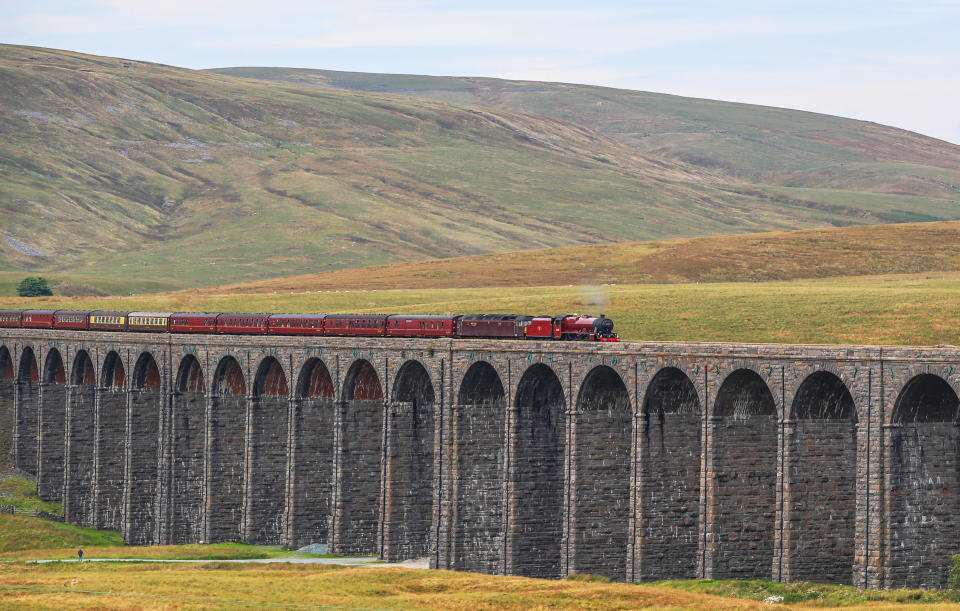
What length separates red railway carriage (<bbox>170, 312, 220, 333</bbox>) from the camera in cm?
8912

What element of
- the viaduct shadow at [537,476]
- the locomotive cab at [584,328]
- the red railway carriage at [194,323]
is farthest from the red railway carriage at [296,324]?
the viaduct shadow at [537,476]

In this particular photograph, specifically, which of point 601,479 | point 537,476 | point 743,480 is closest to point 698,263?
point 537,476

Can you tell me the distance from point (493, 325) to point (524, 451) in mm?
7855

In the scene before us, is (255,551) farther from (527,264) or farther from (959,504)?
(527,264)

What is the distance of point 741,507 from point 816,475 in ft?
12.0

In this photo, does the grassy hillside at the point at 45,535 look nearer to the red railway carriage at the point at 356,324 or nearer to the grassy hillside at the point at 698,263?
the red railway carriage at the point at 356,324

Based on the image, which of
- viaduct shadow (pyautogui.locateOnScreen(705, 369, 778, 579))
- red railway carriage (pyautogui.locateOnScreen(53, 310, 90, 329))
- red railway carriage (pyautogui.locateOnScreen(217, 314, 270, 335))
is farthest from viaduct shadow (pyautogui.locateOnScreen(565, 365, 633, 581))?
red railway carriage (pyautogui.locateOnScreen(53, 310, 90, 329))

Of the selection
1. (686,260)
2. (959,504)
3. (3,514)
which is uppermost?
(686,260)

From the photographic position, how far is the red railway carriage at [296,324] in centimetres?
8181

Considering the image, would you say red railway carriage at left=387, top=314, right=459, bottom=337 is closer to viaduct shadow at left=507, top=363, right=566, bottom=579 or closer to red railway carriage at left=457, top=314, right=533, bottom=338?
red railway carriage at left=457, top=314, right=533, bottom=338

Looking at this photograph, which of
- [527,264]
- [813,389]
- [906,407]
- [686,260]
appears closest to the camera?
[906,407]

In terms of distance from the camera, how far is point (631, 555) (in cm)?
5606

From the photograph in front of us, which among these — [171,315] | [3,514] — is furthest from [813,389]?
[3,514]

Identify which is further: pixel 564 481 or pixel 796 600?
pixel 564 481
